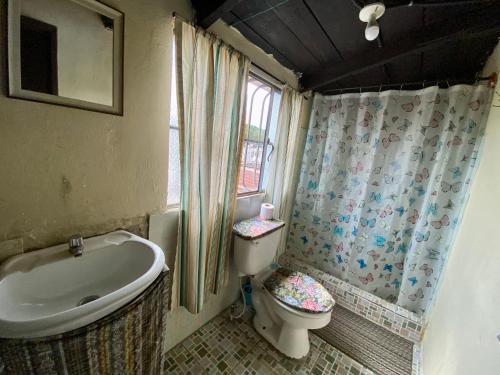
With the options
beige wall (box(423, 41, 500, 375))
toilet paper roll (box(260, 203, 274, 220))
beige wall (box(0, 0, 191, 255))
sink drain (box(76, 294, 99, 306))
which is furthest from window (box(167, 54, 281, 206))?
beige wall (box(423, 41, 500, 375))

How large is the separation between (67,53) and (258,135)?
118 cm

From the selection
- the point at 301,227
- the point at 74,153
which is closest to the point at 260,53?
the point at 74,153

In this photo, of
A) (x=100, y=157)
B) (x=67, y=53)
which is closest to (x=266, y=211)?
(x=100, y=157)

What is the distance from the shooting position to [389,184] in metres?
1.57

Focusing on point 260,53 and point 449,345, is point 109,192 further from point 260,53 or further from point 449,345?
point 449,345

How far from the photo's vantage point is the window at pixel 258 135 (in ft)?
4.92

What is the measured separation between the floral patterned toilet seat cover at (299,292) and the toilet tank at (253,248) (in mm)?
149

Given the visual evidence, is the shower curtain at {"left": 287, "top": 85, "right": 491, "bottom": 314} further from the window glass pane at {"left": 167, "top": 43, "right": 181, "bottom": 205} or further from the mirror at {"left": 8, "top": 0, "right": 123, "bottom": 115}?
the mirror at {"left": 8, "top": 0, "right": 123, "bottom": 115}

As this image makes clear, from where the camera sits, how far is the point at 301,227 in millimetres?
2029

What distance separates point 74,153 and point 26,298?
48cm

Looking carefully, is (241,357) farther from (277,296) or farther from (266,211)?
(266,211)

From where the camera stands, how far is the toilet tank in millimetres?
1324

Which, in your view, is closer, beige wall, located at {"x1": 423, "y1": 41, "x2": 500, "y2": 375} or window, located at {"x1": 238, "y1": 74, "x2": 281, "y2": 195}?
beige wall, located at {"x1": 423, "y1": 41, "x2": 500, "y2": 375}

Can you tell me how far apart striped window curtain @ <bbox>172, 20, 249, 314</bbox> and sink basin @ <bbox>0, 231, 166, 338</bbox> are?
12.1 inches
